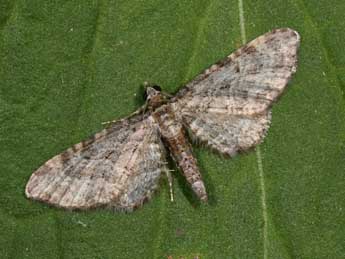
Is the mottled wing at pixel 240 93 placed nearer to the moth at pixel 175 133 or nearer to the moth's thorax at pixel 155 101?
the moth at pixel 175 133

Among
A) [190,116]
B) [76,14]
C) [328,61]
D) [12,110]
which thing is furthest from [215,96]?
[12,110]

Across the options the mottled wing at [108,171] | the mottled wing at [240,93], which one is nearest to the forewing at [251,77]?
the mottled wing at [240,93]

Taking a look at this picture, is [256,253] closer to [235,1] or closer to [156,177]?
[156,177]

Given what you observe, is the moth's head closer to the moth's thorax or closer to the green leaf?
the moth's thorax

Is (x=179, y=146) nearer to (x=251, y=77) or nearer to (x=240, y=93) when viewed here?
(x=240, y=93)

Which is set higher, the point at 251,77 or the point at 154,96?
the point at 154,96

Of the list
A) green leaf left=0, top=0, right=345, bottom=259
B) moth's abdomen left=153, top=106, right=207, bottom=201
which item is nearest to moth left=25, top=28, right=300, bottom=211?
moth's abdomen left=153, top=106, right=207, bottom=201

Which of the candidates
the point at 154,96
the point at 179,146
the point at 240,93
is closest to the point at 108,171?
the point at 179,146
